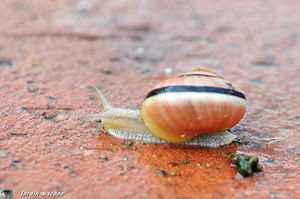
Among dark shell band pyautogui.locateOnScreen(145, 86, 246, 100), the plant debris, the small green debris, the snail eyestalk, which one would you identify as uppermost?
dark shell band pyautogui.locateOnScreen(145, 86, 246, 100)

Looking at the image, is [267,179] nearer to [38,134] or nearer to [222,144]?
[222,144]

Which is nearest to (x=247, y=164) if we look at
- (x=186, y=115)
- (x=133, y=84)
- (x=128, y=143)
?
(x=186, y=115)

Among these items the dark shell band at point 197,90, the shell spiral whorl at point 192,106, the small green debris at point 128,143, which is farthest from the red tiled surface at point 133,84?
the dark shell band at point 197,90

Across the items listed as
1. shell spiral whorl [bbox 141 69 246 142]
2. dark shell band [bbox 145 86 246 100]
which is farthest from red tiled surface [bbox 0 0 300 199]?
dark shell band [bbox 145 86 246 100]

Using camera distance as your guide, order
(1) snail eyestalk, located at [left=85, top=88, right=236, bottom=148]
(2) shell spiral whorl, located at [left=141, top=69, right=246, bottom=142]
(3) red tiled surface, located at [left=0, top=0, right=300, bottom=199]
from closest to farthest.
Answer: (3) red tiled surface, located at [left=0, top=0, right=300, bottom=199] < (2) shell spiral whorl, located at [left=141, top=69, right=246, bottom=142] < (1) snail eyestalk, located at [left=85, top=88, right=236, bottom=148]

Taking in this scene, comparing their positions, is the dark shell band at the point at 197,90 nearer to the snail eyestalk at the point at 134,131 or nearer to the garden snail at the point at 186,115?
the garden snail at the point at 186,115

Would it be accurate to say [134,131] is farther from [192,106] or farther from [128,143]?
[192,106]

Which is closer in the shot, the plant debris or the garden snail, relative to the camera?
the plant debris

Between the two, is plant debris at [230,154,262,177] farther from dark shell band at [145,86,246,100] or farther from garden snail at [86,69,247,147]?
dark shell band at [145,86,246,100]
